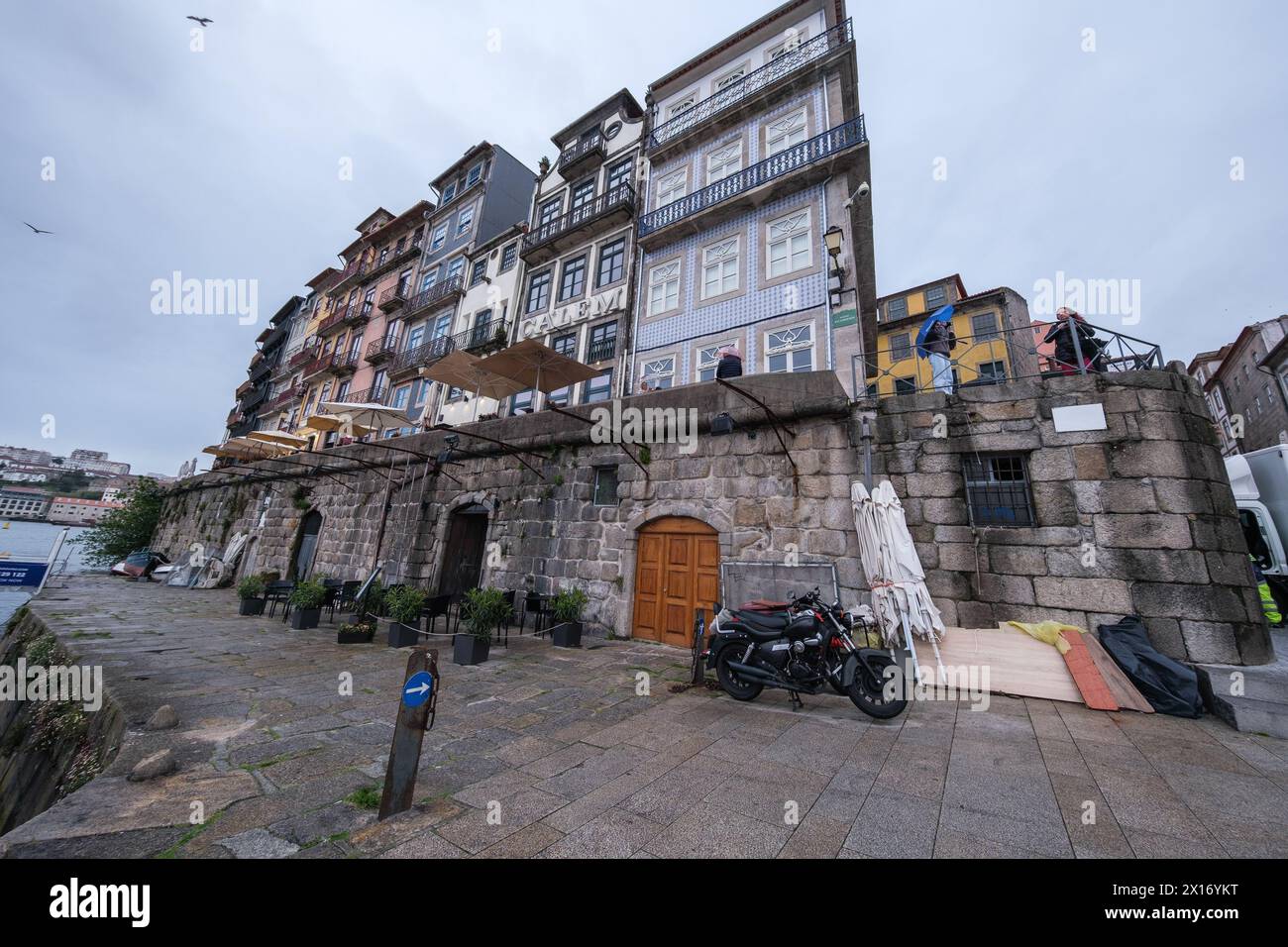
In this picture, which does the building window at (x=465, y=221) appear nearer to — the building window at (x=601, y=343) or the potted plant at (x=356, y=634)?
the building window at (x=601, y=343)

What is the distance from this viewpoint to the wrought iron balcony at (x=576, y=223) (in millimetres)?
15695

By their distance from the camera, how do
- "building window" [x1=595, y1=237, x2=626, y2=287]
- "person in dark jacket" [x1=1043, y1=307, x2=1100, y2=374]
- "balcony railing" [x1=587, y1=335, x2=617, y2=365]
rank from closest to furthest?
"person in dark jacket" [x1=1043, y1=307, x2=1100, y2=374], "balcony railing" [x1=587, y1=335, x2=617, y2=365], "building window" [x1=595, y1=237, x2=626, y2=287]

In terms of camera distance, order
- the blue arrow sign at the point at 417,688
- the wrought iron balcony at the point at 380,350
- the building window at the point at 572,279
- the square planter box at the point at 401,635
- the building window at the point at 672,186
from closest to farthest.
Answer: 1. the blue arrow sign at the point at 417,688
2. the square planter box at the point at 401,635
3. the building window at the point at 672,186
4. the building window at the point at 572,279
5. the wrought iron balcony at the point at 380,350

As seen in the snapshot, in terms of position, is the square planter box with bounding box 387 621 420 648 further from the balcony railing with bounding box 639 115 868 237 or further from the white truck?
the white truck

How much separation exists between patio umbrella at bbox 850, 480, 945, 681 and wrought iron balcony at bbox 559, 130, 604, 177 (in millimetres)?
17246

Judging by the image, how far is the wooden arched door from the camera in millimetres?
8094

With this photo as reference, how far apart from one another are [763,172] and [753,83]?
376 centimetres

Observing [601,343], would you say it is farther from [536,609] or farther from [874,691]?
[874,691]

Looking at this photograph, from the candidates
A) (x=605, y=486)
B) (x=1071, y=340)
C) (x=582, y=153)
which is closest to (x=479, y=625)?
(x=605, y=486)

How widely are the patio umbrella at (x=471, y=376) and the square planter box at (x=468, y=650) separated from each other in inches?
215

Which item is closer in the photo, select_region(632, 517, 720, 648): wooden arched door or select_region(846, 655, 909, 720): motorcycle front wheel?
select_region(846, 655, 909, 720): motorcycle front wheel

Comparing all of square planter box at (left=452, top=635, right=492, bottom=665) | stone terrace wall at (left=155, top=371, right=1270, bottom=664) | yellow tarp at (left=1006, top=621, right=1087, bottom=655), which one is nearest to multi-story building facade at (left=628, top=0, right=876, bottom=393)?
stone terrace wall at (left=155, top=371, right=1270, bottom=664)

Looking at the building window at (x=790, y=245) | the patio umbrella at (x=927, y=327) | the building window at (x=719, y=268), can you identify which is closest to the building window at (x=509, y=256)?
the building window at (x=719, y=268)
